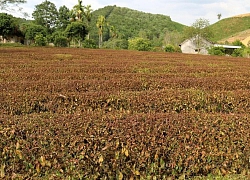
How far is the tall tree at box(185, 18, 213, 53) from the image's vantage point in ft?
171

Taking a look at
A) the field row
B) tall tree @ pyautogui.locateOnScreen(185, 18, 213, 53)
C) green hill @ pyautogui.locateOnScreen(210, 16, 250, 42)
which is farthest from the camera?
green hill @ pyautogui.locateOnScreen(210, 16, 250, 42)

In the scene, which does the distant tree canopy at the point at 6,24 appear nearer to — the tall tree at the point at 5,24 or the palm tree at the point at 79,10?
the tall tree at the point at 5,24

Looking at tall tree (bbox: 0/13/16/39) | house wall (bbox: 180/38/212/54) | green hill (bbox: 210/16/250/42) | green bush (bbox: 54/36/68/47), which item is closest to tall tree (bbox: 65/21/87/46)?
green bush (bbox: 54/36/68/47)

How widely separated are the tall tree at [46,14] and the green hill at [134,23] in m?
11.1

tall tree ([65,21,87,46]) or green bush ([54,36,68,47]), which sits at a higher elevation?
tall tree ([65,21,87,46])

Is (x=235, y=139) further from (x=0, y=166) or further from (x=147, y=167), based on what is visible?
(x=0, y=166)

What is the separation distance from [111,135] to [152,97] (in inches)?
84.9

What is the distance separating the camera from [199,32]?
52.5 meters

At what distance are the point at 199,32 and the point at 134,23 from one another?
42015mm

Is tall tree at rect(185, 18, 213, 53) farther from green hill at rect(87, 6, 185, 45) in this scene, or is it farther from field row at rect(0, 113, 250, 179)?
field row at rect(0, 113, 250, 179)

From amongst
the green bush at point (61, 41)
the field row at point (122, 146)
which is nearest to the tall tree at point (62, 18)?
the green bush at point (61, 41)

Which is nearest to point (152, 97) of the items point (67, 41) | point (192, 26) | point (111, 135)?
point (111, 135)

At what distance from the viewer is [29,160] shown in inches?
141

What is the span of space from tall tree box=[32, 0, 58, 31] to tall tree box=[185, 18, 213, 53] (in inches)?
1514
